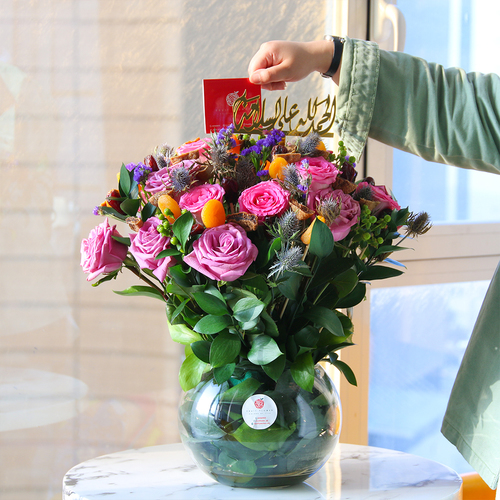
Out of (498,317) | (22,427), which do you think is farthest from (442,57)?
(22,427)

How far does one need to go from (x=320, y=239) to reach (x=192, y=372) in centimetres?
27

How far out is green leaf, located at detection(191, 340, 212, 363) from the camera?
0.72 m

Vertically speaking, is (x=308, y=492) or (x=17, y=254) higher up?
(x=17, y=254)

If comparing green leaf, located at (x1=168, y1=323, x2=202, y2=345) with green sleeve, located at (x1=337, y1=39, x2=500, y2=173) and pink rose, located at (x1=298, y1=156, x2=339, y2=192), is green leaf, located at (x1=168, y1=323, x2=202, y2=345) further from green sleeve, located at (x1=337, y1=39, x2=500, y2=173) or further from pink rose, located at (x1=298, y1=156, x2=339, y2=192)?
green sleeve, located at (x1=337, y1=39, x2=500, y2=173)

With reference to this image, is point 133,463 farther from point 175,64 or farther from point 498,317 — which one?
point 175,64

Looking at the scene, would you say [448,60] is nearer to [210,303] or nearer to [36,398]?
[210,303]

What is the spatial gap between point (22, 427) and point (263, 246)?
768mm

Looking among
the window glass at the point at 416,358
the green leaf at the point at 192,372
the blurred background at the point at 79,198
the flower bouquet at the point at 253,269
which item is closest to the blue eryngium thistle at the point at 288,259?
the flower bouquet at the point at 253,269

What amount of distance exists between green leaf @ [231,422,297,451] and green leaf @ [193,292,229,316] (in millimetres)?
146

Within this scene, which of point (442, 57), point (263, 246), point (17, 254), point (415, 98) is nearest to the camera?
point (263, 246)

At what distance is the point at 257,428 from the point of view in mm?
694

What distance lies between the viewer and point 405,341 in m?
1.50

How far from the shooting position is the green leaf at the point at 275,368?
69 cm

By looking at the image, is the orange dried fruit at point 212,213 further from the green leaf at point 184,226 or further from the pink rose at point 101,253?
the pink rose at point 101,253
